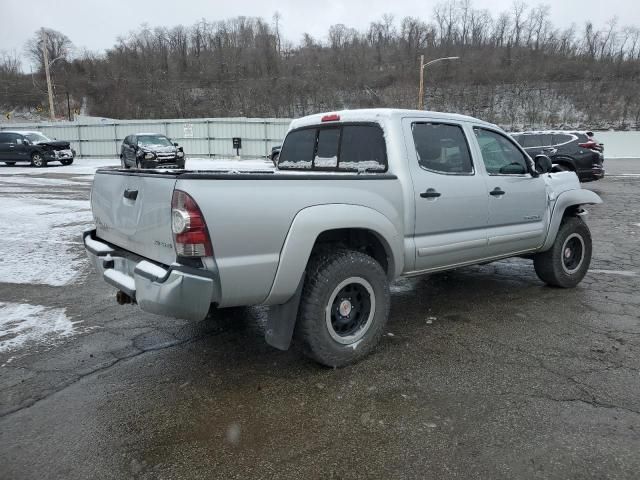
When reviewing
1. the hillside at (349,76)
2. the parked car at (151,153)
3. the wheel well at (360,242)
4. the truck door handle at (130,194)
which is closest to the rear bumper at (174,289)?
the truck door handle at (130,194)

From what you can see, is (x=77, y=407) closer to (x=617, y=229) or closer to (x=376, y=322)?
(x=376, y=322)

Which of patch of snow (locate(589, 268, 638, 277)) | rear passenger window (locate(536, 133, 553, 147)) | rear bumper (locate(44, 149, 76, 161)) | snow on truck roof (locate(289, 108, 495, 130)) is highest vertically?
snow on truck roof (locate(289, 108, 495, 130))

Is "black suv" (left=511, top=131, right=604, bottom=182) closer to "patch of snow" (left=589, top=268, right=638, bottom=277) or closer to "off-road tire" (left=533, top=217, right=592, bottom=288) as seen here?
"patch of snow" (left=589, top=268, right=638, bottom=277)

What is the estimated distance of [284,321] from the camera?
3.25 meters

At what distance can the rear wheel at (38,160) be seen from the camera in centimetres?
2317

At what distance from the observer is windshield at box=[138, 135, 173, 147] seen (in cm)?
2042

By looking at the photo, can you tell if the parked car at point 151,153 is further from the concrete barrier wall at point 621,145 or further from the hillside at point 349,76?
the hillside at point 349,76

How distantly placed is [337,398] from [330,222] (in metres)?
1.16

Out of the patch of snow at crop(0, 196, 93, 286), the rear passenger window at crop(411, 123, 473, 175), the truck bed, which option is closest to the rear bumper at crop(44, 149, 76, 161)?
the patch of snow at crop(0, 196, 93, 286)

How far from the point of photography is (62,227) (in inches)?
351

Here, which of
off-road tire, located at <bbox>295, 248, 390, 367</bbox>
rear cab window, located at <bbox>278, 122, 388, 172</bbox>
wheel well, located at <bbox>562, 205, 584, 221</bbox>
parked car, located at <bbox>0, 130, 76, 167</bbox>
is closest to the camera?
off-road tire, located at <bbox>295, 248, 390, 367</bbox>

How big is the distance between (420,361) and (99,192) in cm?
286

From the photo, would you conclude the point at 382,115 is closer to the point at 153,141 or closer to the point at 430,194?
the point at 430,194

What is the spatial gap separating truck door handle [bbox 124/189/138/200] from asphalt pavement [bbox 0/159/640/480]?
50.9 inches
